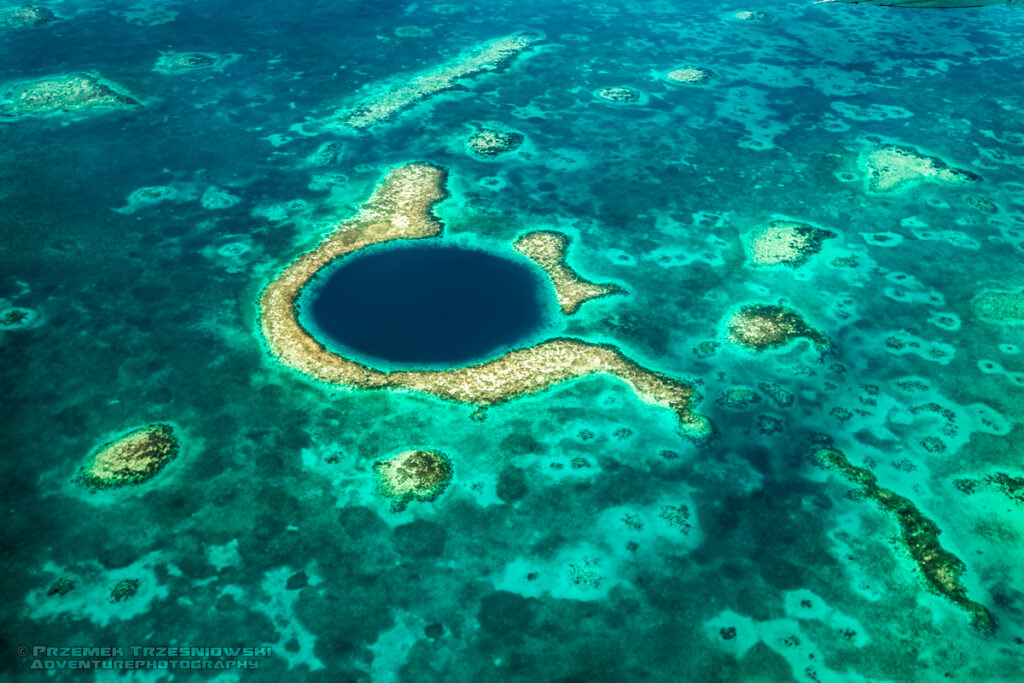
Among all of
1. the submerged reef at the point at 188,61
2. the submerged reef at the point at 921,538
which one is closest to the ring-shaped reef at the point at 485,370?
the submerged reef at the point at 921,538

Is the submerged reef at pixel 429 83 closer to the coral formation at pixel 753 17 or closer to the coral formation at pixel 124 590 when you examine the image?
the coral formation at pixel 753 17

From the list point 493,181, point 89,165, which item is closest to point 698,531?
point 493,181

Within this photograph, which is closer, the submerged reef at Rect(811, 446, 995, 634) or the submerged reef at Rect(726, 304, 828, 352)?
the submerged reef at Rect(811, 446, 995, 634)

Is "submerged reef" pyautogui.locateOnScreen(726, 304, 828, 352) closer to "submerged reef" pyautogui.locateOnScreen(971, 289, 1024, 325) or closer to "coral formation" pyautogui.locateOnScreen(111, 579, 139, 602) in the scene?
"submerged reef" pyautogui.locateOnScreen(971, 289, 1024, 325)

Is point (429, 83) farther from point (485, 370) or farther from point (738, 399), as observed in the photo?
point (738, 399)

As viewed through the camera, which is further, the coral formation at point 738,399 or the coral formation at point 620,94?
the coral formation at point 620,94

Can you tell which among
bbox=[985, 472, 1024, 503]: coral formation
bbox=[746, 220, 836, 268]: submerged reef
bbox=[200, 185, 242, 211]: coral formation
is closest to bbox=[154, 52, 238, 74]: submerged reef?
bbox=[200, 185, 242, 211]: coral formation

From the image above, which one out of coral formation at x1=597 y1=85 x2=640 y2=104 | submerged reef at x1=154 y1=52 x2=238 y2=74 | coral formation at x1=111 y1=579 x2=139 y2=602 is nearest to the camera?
coral formation at x1=111 y1=579 x2=139 y2=602
